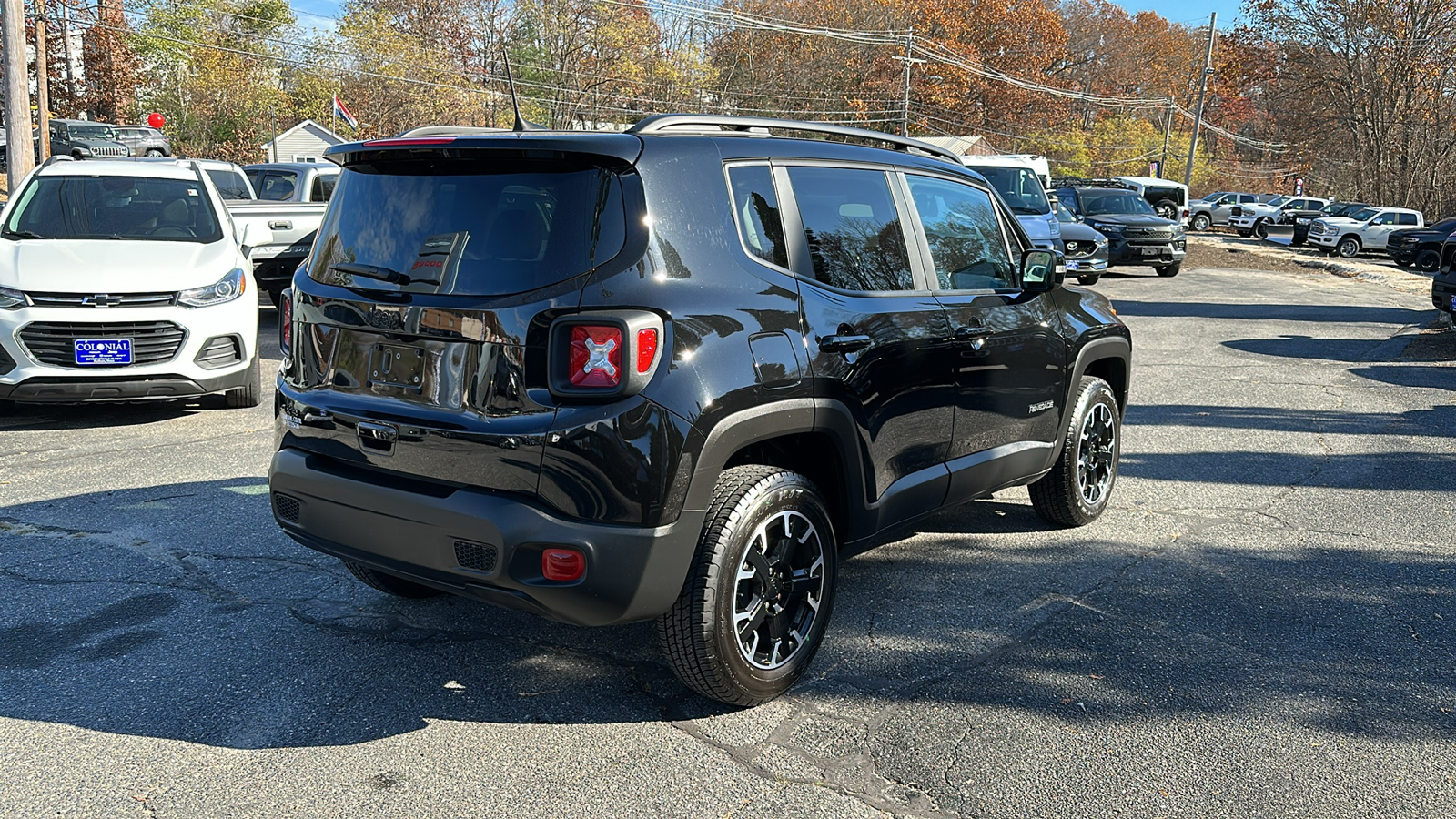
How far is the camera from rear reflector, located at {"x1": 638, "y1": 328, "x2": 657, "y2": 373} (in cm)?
307

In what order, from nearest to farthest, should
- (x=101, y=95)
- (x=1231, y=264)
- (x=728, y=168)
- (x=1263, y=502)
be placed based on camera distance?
1. (x=728, y=168)
2. (x=1263, y=502)
3. (x=1231, y=264)
4. (x=101, y=95)

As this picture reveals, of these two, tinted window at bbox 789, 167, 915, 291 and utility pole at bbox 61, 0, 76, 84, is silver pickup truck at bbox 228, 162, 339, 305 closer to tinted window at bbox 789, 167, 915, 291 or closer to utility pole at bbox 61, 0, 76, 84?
tinted window at bbox 789, 167, 915, 291

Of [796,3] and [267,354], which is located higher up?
[796,3]

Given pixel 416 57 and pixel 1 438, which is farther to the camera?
pixel 416 57

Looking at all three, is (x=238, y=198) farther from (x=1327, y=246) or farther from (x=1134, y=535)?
(x=1327, y=246)

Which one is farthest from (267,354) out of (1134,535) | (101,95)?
(101,95)

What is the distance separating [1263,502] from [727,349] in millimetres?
4270

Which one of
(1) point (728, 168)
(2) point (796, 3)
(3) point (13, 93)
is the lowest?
(1) point (728, 168)

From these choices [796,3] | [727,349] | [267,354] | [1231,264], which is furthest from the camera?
[796,3]

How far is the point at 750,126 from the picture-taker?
3.80 meters

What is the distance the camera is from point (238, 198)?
1314cm

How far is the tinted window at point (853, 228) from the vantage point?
3.82m

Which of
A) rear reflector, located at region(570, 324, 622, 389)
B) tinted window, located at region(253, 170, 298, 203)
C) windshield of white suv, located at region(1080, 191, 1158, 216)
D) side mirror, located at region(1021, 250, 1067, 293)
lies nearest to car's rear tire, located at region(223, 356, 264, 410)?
side mirror, located at region(1021, 250, 1067, 293)

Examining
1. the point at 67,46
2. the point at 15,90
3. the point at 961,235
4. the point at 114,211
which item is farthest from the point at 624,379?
the point at 67,46
